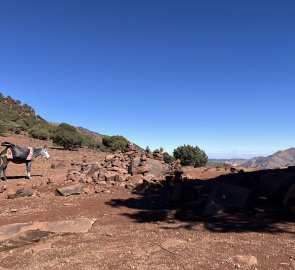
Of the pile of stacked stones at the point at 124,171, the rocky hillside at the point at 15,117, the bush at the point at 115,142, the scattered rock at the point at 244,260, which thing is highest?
the rocky hillside at the point at 15,117

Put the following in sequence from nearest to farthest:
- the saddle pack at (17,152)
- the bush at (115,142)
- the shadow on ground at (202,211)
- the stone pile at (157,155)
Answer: the shadow on ground at (202,211) < the saddle pack at (17,152) < the stone pile at (157,155) < the bush at (115,142)

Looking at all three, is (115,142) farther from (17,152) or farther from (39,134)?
(17,152)

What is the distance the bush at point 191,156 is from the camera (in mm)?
33562

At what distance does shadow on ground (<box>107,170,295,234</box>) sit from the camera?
30.7 feet

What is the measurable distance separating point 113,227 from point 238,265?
397 centimetres

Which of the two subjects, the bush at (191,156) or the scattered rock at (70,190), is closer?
the scattered rock at (70,190)

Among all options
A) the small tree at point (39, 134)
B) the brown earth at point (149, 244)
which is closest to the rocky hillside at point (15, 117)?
the small tree at point (39, 134)

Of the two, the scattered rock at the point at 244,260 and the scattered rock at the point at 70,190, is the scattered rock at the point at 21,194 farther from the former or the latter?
the scattered rock at the point at 244,260

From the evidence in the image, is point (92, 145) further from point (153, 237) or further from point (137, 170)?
point (153, 237)

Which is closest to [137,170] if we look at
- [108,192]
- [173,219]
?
[108,192]

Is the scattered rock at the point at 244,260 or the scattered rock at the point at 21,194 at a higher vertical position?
the scattered rock at the point at 21,194

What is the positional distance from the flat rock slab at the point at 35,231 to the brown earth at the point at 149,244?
0.20m

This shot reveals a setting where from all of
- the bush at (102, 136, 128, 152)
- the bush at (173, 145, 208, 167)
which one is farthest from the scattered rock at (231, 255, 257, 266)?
the bush at (102, 136, 128, 152)

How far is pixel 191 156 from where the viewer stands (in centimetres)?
3400
